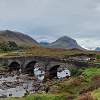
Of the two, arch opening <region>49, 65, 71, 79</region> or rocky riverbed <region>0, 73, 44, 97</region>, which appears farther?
arch opening <region>49, 65, 71, 79</region>

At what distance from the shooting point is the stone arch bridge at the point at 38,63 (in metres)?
91.2

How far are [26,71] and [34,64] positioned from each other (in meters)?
3.50

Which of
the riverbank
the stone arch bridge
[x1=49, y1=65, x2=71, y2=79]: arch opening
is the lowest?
the riverbank

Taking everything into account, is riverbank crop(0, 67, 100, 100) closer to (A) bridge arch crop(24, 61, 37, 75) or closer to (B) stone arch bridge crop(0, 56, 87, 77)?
(B) stone arch bridge crop(0, 56, 87, 77)

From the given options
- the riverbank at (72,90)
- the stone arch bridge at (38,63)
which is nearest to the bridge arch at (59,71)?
the stone arch bridge at (38,63)

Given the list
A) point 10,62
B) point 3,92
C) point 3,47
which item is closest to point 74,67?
point 3,92

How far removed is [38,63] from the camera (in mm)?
112500

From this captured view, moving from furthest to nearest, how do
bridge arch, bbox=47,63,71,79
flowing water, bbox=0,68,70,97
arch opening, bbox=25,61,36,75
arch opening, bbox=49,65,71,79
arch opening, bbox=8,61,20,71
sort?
arch opening, bbox=8,61,20,71 < arch opening, bbox=25,61,36,75 < arch opening, bbox=49,65,71,79 < bridge arch, bbox=47,63,71,79 < flowing water, bbox=0,68,70,97

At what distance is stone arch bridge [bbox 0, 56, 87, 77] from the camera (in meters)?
91.2

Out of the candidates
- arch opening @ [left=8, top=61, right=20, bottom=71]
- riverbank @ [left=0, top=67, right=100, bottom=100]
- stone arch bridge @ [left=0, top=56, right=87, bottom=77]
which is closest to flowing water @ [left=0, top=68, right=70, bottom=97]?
stone arch bridge @ [left=0, top=56, right=87, bottom=77]

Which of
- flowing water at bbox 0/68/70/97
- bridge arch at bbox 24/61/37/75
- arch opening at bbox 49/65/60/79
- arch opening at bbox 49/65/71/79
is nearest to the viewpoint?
flowing water at bbox 0/68/70/97

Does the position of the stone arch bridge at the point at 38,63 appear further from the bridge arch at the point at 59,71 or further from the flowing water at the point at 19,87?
the flowing water at the point at 19,87

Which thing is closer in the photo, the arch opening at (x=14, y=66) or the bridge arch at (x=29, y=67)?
the bridge arch at (x=29, y=67)

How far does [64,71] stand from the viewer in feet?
308
